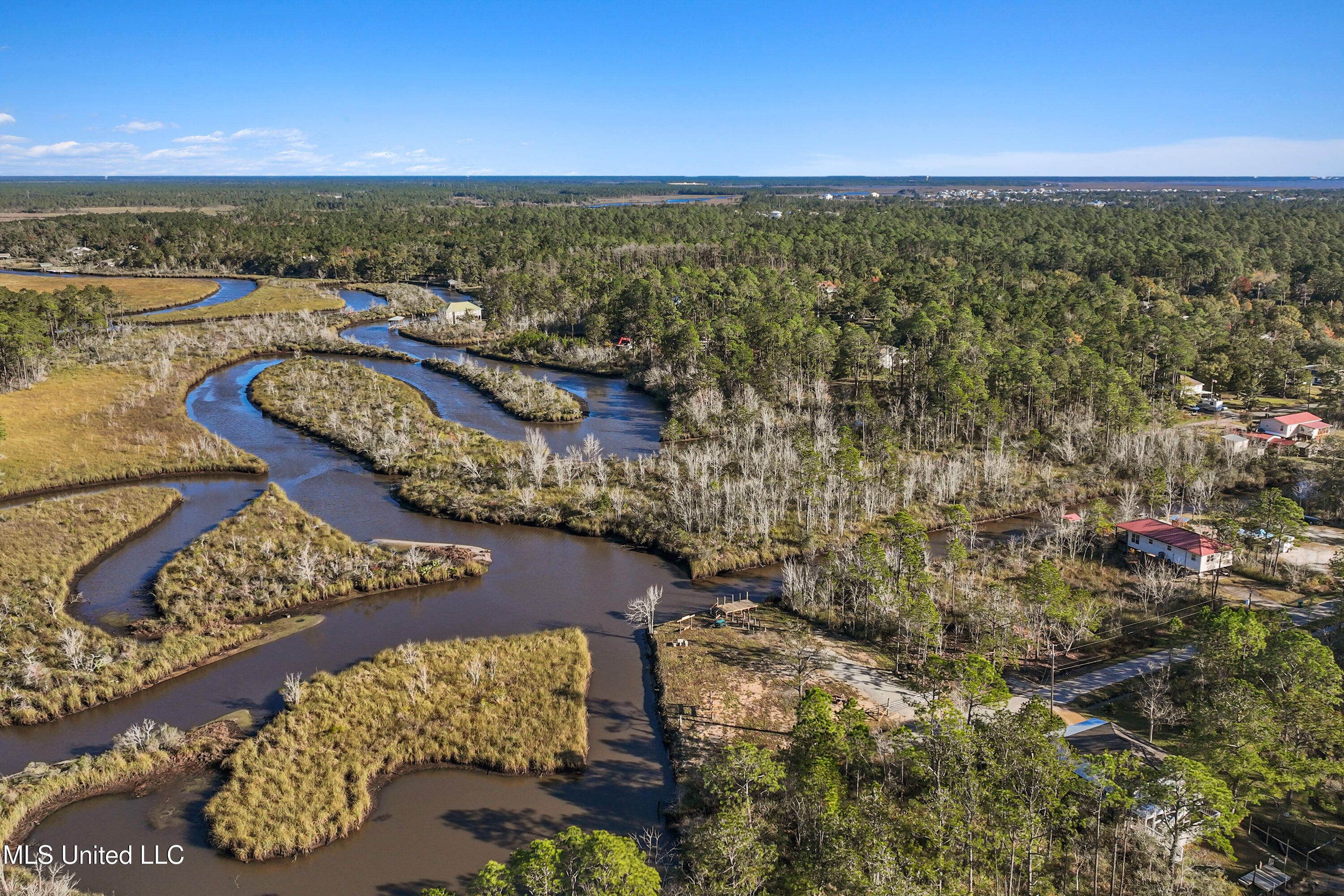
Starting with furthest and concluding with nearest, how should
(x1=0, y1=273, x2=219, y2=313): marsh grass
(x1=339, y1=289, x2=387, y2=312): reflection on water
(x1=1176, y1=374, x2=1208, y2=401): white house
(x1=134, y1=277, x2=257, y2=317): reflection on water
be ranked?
1. (x1=339, y1=289, x2=387, y2=312): reflection on water
2. (x1=0, y1=273, x2=219, y2=313): marsh grass
3. (x1=134, y1=277, x2=257, y2=317): reflection on water
4. (x1=1176, y1=374, x2=1208, y2=401): white house

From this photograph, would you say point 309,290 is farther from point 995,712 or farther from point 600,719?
point 995,712

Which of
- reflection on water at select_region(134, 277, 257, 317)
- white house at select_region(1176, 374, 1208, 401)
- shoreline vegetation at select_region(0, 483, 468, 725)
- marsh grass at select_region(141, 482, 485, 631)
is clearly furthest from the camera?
reflection on water at select_region(134, 277, 257, 317)

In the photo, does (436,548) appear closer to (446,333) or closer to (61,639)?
(61,639)

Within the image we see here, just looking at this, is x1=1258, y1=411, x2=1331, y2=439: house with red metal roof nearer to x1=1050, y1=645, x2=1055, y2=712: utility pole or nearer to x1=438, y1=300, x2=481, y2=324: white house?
x1=1050, y1=645, x2=1055, y2=712: utility pole

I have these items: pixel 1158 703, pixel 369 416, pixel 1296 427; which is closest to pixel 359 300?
pixel 369 416

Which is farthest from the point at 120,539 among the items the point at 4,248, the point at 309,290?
the point at 4,248

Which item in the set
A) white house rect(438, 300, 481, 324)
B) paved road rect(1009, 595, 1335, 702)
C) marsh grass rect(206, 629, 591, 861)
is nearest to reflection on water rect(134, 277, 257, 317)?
white house rect(438, 300, 481, 324)
